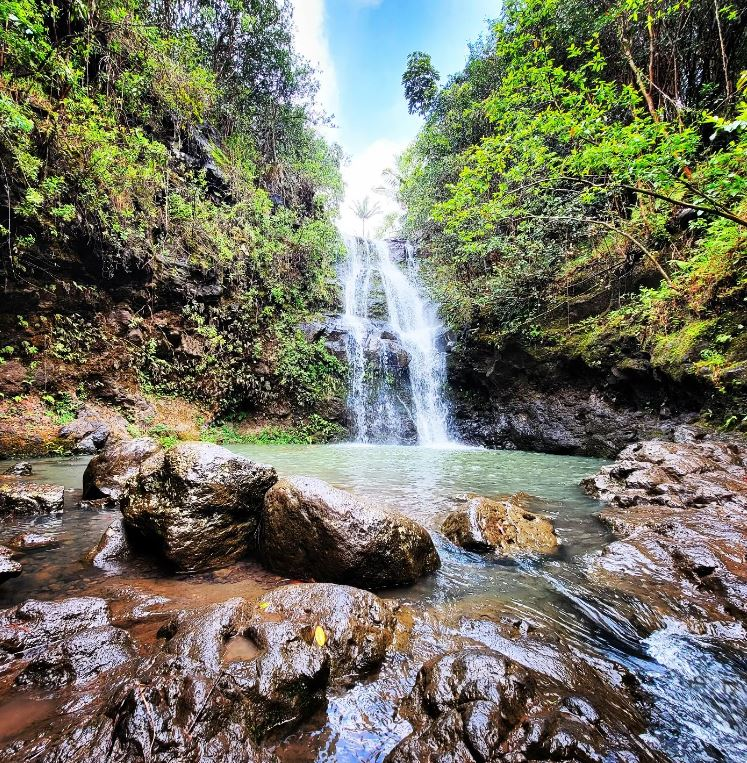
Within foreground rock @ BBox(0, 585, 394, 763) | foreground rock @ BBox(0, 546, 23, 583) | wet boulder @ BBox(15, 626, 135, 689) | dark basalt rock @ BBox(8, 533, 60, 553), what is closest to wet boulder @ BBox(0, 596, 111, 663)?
foreground rock @ BBox(0, 585, 394, 763)

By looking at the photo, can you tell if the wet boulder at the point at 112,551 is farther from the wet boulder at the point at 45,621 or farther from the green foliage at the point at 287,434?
the green foliage at the point at 287,434

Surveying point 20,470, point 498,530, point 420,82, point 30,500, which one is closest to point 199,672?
point 498,530

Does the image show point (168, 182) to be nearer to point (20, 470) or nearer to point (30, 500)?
point (20, 470)

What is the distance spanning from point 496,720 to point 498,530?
2.28m

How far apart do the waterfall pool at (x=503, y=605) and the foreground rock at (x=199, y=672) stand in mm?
169

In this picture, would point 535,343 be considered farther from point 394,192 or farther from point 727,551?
point 394,192

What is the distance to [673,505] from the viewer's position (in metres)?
4.14

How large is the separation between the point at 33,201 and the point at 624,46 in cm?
1389

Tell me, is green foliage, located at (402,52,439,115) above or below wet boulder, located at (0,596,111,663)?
above

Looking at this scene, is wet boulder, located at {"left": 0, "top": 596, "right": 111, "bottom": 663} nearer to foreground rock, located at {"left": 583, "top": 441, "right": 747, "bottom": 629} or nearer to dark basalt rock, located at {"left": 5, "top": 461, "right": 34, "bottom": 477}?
foreground rock, located at {"left": 583, "top": 441, "right": 747, "bottom": 629}

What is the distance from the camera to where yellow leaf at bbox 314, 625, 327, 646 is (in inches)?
74.6

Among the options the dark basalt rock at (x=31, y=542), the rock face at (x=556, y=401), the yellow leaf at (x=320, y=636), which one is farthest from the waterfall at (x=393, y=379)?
the yellow leaf at (x=320, y=636)

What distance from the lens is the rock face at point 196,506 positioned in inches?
118

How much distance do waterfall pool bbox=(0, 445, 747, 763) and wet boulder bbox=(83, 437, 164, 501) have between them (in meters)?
0.42
